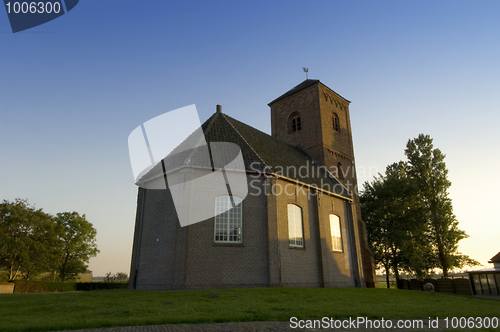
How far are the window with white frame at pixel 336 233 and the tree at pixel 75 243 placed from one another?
38.1 metres

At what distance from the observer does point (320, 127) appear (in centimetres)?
2683

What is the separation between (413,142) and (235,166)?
29166 mm

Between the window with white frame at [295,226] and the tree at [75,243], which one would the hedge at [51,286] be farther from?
the window with white frame at [295,226]

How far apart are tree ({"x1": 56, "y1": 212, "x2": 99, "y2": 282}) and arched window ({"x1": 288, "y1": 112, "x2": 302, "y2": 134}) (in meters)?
34.9

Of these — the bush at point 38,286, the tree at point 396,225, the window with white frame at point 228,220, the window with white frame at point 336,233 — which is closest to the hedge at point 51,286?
the bush at point 38,286

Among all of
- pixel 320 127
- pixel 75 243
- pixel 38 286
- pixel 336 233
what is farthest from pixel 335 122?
pixel 75 243

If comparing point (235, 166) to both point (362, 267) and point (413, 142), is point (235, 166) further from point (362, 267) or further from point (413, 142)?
point (413, 142)

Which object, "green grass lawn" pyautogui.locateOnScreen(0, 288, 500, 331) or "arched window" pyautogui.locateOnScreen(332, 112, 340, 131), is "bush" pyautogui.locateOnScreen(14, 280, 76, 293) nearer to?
"green grass lawn" pyautogui.locateOnScreen(0, 288, 500, 331)

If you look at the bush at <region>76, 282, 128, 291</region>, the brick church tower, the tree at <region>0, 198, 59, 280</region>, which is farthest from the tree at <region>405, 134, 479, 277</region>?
the tree at <region>0, 198, 59, 280</region>

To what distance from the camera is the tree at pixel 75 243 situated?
44250mm

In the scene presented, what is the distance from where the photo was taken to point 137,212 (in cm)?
1891

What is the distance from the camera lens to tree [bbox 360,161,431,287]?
99.8ft

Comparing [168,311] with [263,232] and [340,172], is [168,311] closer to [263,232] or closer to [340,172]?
[263,232]

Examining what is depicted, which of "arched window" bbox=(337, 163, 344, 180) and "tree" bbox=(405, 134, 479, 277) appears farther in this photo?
"tree" bbox=(405, 134, 479, 277)
